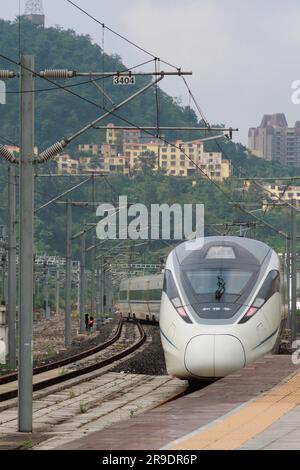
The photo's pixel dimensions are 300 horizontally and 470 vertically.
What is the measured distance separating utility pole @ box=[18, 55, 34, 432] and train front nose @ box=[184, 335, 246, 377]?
4.63m

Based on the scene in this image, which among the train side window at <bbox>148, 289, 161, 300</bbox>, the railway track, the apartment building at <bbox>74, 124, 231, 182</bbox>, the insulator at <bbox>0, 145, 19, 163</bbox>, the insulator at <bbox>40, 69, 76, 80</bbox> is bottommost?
the railway track

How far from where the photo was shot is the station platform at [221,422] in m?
12.2

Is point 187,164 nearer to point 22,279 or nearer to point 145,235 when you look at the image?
point 145,235

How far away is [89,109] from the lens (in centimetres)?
13088

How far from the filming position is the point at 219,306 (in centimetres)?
2248

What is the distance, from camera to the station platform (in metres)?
12.2

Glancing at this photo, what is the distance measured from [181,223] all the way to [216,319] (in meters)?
101

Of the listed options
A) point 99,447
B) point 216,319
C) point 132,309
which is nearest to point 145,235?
point 132,309

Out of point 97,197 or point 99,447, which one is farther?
point 97,197

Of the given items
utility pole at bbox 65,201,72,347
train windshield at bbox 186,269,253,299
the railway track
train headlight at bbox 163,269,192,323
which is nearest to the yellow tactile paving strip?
train headlight at bbox 163,269,192,323

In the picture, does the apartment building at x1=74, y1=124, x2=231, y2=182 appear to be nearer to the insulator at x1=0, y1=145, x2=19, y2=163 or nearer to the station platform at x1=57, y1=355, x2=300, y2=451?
the insulator at x1=0, y1=145, x2=19, y2=163

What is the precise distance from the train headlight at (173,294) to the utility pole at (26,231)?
17.0ft

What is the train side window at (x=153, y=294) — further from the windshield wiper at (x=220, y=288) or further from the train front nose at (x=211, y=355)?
the train front nose at (x=211, y=355)

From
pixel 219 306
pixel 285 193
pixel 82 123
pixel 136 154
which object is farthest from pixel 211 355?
pixel 136 154
